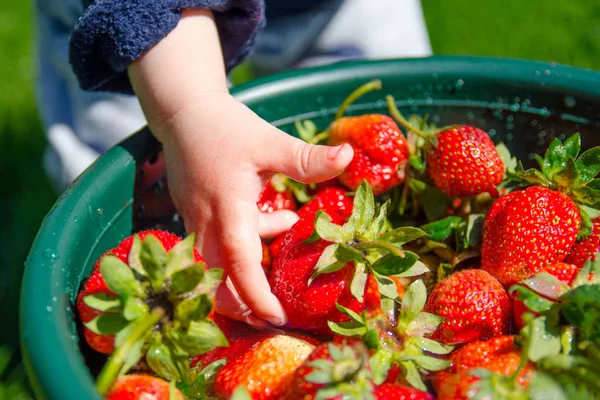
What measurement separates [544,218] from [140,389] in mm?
490

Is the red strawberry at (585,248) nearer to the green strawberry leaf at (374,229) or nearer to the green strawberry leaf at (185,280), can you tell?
the green strawberry leaf at (374,229)

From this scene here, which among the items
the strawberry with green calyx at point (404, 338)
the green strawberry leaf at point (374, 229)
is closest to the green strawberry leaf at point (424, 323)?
the strawberry with green calyx at point (404, 338)

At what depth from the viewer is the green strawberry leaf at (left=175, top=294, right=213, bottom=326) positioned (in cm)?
65

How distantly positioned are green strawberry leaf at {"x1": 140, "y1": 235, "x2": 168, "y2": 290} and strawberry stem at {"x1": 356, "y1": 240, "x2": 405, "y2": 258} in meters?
0.21

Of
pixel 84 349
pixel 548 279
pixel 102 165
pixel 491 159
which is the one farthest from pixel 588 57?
pixel 84 349

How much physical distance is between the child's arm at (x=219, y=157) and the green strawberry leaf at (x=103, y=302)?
18 cm

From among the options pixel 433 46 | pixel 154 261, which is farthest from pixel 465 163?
pixel 433 46

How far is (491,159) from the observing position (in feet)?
2.93

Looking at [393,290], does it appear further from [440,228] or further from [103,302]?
[103,302]

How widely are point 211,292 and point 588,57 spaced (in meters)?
1.61

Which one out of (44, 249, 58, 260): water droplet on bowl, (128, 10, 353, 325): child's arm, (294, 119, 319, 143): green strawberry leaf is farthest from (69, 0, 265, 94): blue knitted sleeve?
(44, 249, 58, 260): water droplet on bowl

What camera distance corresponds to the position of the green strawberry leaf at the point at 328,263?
744 millimetres

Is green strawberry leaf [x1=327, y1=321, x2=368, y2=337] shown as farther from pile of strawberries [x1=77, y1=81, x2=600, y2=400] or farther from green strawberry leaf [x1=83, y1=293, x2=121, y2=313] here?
green strawberry leaf [x1=83, y1=293, x2=121, y2=313]

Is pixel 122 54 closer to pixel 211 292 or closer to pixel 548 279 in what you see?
pixel 211 292
